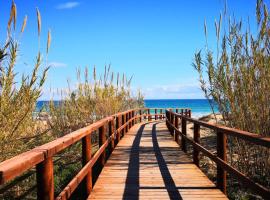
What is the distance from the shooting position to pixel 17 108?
5590mm

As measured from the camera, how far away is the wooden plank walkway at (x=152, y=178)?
5195 mm

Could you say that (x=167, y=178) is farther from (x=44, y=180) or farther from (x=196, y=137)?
(x=44, y=180)

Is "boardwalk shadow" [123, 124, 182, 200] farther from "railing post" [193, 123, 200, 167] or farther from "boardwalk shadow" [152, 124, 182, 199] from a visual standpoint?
"railing post" [193, 123, 200, 167]

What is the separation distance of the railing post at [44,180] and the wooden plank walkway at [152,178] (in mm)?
2028

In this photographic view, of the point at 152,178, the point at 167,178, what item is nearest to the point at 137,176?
the point at 152,178

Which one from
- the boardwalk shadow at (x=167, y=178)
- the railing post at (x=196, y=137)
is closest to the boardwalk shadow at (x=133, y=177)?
the boardwalk shadow at (x=167, y=178)

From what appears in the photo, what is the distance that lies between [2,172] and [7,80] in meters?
3.65

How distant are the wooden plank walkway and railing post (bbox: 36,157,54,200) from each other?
2028 mm

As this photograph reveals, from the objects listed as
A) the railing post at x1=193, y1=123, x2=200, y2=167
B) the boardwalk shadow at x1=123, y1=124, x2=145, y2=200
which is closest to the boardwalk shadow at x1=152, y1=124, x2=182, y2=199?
the boardwalk shadow at x1=123, y1=124, x2=145, y2=200

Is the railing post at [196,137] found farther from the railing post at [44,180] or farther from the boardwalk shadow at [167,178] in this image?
the railing post at [44,180]

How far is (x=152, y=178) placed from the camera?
6.23 metres

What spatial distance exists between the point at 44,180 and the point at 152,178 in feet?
11.0

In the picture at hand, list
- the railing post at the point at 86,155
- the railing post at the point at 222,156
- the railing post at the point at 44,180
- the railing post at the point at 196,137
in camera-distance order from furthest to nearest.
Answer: the railing post at the point at 196,137, the railing post at the point at 222,156, the railing post at the point at 86,155, the railing post at the point at 44,180

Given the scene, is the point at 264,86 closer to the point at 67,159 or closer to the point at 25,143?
the point at 25,143
